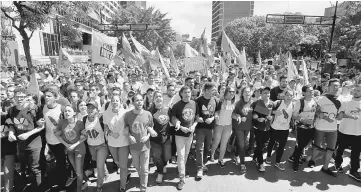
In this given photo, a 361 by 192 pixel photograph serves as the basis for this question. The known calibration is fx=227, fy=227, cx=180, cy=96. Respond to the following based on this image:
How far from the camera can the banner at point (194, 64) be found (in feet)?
27.7

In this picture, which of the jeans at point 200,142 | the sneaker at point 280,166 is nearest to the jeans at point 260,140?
the sneaker at point 280,166

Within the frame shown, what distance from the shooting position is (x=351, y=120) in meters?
4.45

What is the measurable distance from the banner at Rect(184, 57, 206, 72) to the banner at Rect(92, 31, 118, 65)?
8.95ft

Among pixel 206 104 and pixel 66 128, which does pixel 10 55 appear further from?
pixel 206 104

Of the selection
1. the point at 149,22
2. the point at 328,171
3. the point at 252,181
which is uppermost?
the point at 149,22

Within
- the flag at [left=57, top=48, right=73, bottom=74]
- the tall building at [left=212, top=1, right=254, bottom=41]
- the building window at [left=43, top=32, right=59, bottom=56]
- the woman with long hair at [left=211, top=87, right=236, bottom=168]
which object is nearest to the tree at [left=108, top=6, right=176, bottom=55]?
the building window at [left=43, top=32, right=59, bottom=56]

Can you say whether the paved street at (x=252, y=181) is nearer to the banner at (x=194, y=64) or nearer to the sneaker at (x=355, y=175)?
the sneaker at (x=355, y=175)

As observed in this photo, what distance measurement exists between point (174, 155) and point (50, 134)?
2.65m

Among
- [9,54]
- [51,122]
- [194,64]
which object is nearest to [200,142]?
[51,122]

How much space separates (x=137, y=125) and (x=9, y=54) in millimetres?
13075

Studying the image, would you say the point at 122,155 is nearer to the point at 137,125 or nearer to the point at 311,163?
the point at 137,125

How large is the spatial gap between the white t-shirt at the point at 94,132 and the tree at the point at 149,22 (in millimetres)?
28848

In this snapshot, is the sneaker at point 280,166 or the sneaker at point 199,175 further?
the sneaker at point 280,166

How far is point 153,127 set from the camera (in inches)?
169
